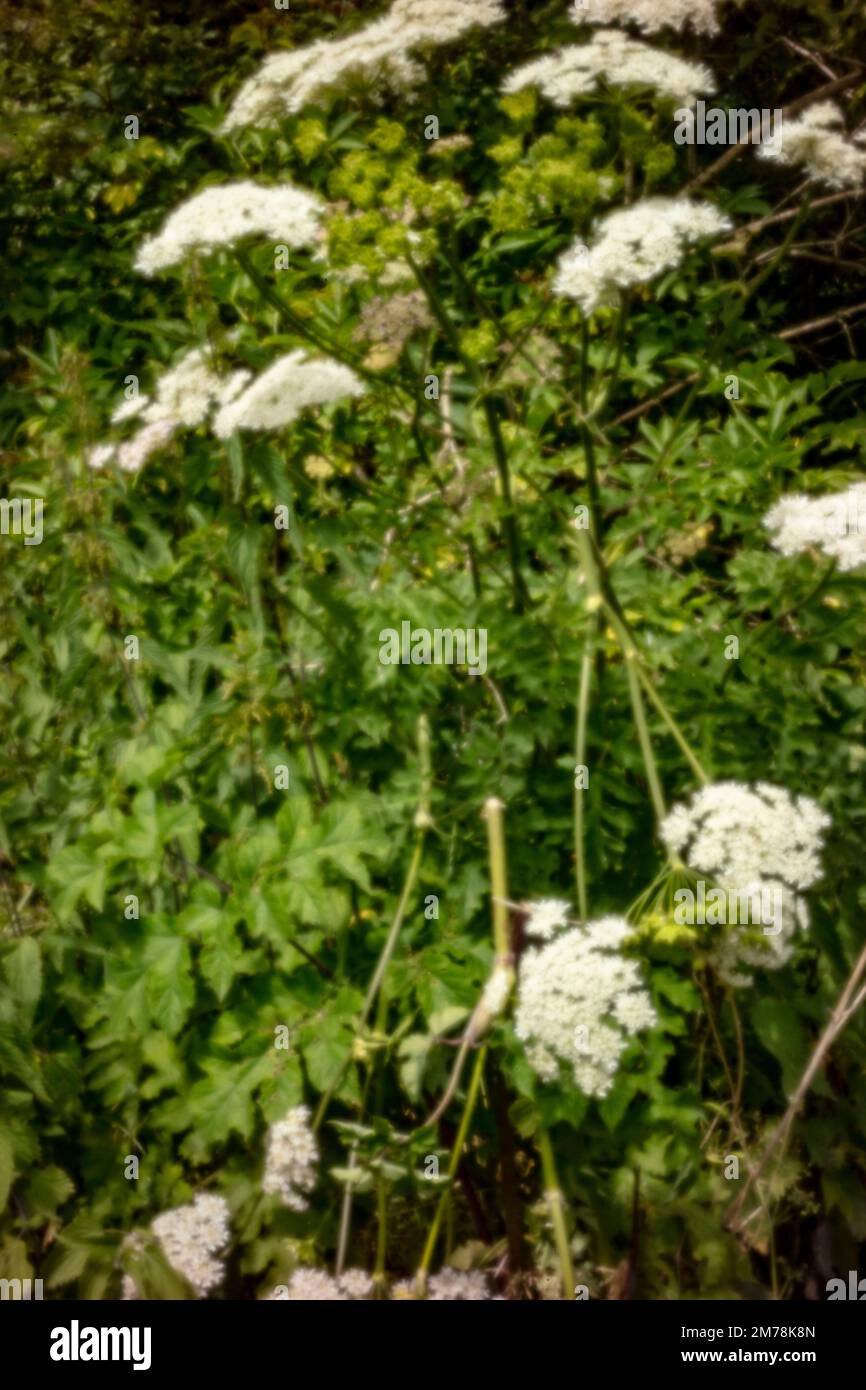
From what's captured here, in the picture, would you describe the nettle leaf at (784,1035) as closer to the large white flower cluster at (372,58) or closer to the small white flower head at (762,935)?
the small white flower head at (762,935)

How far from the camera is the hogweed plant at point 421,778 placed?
2.12 meters

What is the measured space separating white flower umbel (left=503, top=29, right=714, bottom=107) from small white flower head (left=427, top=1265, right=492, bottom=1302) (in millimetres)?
1907

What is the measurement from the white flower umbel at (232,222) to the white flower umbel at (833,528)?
912mm

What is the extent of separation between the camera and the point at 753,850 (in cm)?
189

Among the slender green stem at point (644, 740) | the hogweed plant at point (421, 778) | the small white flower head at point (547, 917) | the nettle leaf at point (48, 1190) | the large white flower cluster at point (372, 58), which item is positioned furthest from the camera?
the nettle leaf at point (48, 1190)

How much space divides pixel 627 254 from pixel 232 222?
63 centimetres

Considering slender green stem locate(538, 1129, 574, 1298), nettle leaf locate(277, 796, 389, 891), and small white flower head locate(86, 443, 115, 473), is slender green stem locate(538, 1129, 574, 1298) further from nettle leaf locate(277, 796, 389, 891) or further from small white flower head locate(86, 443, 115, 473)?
small white flower head locate(86, 443, 115, 473)

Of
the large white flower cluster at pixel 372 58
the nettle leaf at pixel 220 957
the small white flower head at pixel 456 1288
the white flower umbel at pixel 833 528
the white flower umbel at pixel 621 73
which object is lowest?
the small white flower head at pixel 456 1288

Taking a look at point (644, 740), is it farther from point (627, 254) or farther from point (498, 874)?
point (627, 254)

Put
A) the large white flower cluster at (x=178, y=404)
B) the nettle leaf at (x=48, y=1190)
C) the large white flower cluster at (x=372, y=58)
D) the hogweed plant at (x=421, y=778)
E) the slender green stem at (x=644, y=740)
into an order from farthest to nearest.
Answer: the nettle leaf at (x=48, y=1190) < the large white flower cluster at (x=372, y=58) < the large white flower cluster at (x=178, y=404) < the hogweed plant at (x=421, y=778) < the slender green stem at (x=644, y=740)

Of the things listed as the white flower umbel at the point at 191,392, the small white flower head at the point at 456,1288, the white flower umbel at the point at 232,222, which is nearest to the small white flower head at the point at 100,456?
the white flower umbel at the point at 191,392

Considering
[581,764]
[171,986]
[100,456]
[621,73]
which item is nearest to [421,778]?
[581,764]
